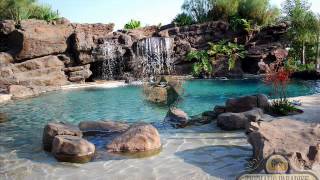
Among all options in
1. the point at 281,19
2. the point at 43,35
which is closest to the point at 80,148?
the point at 43,35

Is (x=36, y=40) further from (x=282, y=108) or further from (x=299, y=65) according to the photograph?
(x=282, y=108)

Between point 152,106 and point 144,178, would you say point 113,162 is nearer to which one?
point 144,178

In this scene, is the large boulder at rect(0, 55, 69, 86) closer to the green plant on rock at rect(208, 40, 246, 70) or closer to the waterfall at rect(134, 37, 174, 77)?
the waterfall at rect(134, 37, 174, 77)

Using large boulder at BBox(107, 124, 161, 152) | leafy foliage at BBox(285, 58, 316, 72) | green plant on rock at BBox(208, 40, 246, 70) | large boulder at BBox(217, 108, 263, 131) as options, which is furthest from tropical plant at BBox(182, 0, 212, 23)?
large boulder at BBox(107, 124, 161, 152)

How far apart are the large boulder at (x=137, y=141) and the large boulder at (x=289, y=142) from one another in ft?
5.82

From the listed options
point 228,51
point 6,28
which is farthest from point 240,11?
point 6,28

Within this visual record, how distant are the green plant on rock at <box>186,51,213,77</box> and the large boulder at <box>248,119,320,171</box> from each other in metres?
17.7

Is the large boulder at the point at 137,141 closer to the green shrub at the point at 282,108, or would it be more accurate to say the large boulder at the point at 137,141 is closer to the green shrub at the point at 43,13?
the green shrub at the point at 282,108

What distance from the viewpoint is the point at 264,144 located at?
17.3 ft

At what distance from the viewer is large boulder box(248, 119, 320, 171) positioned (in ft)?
16.8

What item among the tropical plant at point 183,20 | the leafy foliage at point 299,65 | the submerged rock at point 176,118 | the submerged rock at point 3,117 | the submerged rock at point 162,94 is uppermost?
the tropical plant at point 183,20

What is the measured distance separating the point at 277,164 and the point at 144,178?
1.80 metres

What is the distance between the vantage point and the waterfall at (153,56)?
79.6 feet

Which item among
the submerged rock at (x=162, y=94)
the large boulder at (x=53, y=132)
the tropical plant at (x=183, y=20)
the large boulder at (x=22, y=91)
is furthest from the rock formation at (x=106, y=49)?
the large boulder at (x=53, y=132)
